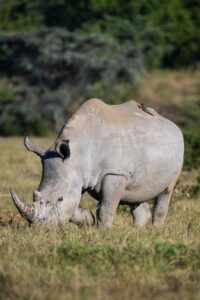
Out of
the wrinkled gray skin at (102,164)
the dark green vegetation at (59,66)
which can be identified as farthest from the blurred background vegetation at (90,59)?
the wrinkled gray skin at (102,164)

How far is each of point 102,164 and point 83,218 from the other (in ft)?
2.08

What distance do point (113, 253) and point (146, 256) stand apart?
0.94 feet

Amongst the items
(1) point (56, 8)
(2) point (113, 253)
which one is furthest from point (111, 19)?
(2) point (113, 253)

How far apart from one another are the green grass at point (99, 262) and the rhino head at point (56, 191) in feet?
0.53

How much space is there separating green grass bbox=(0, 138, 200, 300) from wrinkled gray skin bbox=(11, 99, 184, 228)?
25cm

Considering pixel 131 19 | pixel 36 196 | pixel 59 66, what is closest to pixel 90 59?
pixel 59 66

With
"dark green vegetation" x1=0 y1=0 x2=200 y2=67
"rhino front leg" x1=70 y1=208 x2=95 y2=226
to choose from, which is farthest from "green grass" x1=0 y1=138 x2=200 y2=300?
"dark green vegetation" x1=0 y1=0 x2=200 y2=67

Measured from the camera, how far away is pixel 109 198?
40.5 feet

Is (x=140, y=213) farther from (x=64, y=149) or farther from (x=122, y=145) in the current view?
(x=64, y=149)

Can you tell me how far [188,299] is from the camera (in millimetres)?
8141

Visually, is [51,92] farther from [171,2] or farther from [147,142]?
[147,142]

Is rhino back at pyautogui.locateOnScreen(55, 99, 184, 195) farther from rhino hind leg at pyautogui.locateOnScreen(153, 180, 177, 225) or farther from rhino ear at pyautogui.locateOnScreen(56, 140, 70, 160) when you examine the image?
rhino hind leg at pyautogui.locateOnScreen(153, 180, 177, 225)

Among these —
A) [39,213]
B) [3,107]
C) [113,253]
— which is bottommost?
[3,107]

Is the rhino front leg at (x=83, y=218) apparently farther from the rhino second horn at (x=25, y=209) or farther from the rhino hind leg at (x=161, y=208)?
the rhino hind leg at (x=161, y=208)
